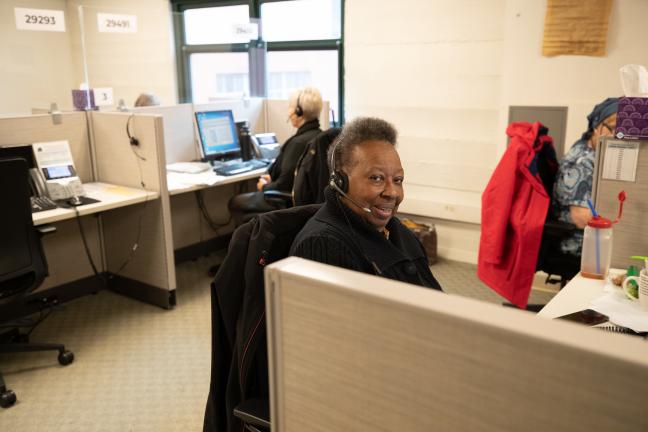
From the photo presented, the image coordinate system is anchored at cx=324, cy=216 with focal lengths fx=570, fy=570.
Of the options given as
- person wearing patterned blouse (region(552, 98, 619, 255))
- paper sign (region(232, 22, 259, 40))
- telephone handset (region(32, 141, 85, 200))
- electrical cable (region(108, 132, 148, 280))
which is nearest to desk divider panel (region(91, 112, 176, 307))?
electrical cable (region(108, 132, 148, 280))

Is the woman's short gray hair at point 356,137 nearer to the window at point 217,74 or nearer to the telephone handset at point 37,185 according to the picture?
the telephone handset at point 37,185

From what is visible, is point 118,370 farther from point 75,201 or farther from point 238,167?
point 238,167

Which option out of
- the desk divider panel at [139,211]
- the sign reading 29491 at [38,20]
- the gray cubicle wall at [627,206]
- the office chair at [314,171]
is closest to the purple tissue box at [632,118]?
the gray cubicle wall at [627,206]

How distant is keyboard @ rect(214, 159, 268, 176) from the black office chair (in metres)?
1.41

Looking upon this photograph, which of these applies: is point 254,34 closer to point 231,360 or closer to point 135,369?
point 135,369

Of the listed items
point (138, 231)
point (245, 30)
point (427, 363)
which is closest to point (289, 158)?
point (138, 231)

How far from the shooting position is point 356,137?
5.48ft

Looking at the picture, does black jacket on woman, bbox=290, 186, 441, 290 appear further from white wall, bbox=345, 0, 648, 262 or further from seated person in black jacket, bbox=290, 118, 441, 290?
white wall, bbox=345, 0, 648, 262

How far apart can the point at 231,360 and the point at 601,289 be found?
4.15ft

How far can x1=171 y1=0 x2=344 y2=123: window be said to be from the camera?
16.4 ft

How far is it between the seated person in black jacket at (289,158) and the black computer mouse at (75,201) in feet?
3.15

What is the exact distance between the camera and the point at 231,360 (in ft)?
4.71

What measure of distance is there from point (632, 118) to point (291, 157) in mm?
2094

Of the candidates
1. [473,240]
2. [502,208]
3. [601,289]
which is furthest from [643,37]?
[601,289]
